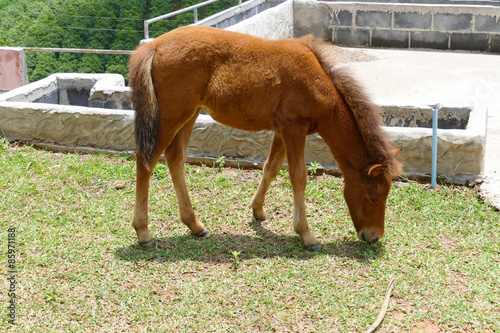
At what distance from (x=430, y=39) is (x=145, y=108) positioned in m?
10.9

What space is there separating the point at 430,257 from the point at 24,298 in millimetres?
3468

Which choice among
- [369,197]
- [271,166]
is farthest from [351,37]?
[369,197]

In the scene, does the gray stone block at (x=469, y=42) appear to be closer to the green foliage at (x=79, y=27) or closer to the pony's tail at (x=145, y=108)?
the pony's tail at (x=145, y=108)

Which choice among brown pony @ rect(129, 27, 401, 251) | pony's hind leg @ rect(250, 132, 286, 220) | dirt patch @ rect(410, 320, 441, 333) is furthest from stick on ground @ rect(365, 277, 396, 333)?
pony's hind leg @ rect(250, 132, 286, 220)

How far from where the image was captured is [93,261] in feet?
16.2

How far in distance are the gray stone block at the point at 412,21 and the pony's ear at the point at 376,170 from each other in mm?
10102

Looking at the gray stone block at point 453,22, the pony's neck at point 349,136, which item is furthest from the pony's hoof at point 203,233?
the gray stone block at point 453,22

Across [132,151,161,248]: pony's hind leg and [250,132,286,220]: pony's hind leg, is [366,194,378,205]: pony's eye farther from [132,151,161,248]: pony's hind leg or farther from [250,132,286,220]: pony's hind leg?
[132,151,161,248]: pony's hind leg

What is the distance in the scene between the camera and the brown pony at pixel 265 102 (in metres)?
4.91

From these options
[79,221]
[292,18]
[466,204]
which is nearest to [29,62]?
[292,18]

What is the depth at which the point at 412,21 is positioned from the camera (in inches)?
547

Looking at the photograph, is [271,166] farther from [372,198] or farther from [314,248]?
[372,198]

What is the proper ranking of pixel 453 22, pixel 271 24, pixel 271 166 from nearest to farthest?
pixel 271 166, pixel 271 24, pixel 453 22

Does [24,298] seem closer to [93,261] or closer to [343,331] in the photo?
[93,261]
